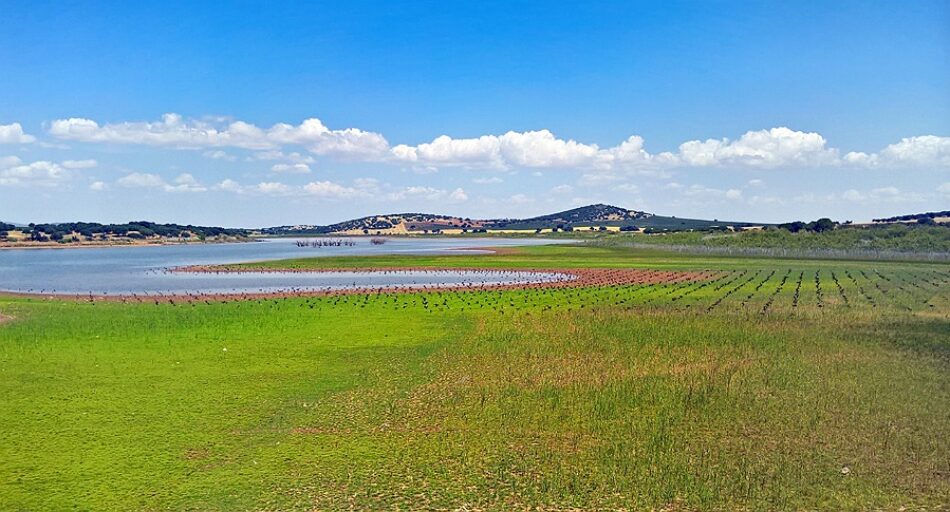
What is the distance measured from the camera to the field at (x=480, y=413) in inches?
532

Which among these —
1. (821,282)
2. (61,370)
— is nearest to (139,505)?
(61,370)

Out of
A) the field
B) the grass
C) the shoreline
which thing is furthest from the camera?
the grass

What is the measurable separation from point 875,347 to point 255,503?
25.0m

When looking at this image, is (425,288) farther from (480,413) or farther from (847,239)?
(847,239)

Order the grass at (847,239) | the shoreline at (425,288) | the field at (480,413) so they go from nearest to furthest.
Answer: the field at (480,413) < the shoreline at (425,288) < the grass at (847,239)

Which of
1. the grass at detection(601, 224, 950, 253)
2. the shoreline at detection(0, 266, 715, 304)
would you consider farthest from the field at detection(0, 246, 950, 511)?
the grass at detection(601, 224, 950, 253)

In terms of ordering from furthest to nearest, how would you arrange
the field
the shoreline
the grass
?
1. the grass
2. the shoreline
3. the field

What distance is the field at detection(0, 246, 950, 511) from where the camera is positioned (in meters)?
13.5

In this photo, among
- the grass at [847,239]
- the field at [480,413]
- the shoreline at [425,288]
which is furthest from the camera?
the grass at [847,239]

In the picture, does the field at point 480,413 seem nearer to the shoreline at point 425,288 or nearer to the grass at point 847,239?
the shoreline at point 425,288

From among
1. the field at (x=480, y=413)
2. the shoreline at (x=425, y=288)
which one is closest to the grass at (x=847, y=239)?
the shoreline at (x=425, y=288)

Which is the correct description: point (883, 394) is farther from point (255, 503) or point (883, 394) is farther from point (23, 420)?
point (23, 420)

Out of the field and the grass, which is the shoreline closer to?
the field

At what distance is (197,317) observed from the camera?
39844 mm
